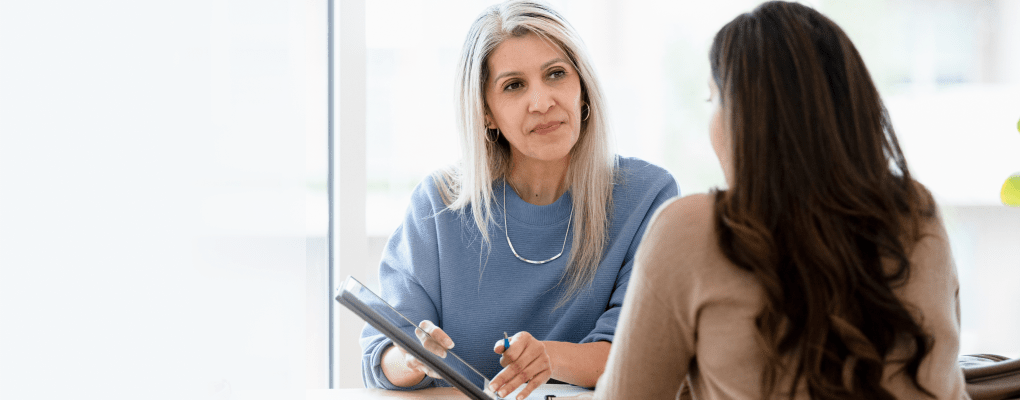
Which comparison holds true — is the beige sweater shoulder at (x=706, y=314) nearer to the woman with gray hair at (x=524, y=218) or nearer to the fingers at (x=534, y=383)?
the fingers at (x=534, y=383)

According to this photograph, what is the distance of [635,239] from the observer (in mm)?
1440

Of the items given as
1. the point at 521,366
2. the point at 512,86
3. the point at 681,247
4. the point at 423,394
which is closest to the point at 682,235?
the point at 681,247

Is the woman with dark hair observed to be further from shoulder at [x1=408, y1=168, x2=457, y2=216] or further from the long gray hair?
shoulder at [x1=408, y1=168, x2=457, y2=216]

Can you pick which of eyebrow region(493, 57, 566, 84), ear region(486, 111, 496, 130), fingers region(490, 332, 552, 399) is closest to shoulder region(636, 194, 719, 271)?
fingers region(490, 332, 552, 399)

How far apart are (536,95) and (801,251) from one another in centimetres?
81

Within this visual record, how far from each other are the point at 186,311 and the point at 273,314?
529 mm

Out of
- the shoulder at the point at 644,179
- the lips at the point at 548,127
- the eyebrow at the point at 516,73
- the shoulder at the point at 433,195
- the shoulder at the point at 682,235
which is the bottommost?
the shoulder at the point at 433,195

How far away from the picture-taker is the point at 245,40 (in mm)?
1001

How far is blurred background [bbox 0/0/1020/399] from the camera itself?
1.52ft

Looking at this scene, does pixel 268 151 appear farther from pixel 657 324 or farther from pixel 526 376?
pixel 657 324

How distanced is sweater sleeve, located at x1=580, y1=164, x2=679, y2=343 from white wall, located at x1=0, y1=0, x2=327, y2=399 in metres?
0.62

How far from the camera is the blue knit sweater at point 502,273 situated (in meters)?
1.42

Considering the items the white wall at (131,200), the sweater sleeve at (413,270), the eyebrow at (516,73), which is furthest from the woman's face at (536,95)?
the white wall at (131,200)

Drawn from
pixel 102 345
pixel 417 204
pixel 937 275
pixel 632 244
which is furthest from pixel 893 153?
pixel 417 204
